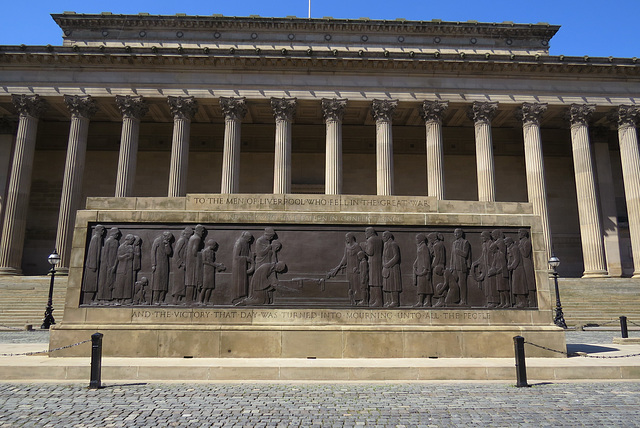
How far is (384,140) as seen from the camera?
32312 mm

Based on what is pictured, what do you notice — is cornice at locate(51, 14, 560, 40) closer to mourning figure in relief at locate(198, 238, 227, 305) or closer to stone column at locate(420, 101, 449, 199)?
stone column at locate(420, 101, 449, 199)

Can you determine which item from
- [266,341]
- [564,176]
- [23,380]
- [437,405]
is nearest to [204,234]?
[266,341]

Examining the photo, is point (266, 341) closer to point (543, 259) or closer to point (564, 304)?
point (543, 259)

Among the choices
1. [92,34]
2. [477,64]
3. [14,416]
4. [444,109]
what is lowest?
[14,416]

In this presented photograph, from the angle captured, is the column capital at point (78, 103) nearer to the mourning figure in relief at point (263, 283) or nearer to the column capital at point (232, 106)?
the column capital at point (232, 106)

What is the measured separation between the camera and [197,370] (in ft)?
31.3

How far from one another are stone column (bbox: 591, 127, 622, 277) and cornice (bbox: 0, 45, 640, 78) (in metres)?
5.90

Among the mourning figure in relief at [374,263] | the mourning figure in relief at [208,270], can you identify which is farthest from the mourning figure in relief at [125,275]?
the mourning figure in relief at [374,263]

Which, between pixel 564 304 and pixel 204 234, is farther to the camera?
pixel 564 304

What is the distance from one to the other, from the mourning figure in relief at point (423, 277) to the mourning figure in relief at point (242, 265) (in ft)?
14.1

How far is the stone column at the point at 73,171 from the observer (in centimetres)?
2980

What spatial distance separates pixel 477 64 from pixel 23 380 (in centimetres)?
3266

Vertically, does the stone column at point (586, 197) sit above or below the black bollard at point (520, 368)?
above

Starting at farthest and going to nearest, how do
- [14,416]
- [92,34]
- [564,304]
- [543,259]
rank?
1. [92,34]
2. [564,304]
3. [543,259]
4. [14,416]
